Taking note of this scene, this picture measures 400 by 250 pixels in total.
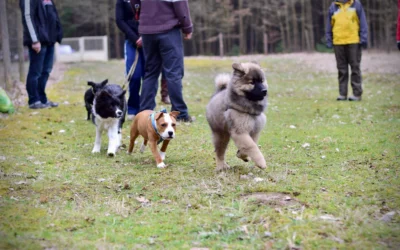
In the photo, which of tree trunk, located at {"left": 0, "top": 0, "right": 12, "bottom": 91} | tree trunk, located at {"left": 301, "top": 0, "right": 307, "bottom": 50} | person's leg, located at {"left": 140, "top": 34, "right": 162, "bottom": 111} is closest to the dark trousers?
person's leg, located at {"left": 140, "top": 34, "right": 162, "bottom": 111}

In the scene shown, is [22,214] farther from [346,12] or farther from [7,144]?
[346,12]

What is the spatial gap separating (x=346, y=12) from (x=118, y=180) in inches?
328

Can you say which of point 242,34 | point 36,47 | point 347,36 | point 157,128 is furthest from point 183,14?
point 242,34

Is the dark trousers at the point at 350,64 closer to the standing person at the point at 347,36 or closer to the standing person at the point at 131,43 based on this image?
the standing person at the point at 347,36

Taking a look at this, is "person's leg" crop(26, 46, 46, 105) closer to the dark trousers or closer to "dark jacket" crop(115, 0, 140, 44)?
"dark jacket" crop(115, 0, 140, 44)

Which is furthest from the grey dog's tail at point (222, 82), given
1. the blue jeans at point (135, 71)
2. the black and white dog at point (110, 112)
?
the blue jeans at point (135, 71)

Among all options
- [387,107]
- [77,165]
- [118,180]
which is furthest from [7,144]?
[387,107]

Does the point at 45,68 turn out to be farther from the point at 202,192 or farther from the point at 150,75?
the point at 202,192

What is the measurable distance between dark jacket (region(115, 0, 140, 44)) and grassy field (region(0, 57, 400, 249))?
183 centimetres

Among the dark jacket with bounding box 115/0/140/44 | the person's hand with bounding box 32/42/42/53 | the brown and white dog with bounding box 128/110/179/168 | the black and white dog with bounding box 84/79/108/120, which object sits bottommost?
the brown and white dog with bounding box 128/110/179/168

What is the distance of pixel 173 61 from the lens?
28.1 ft

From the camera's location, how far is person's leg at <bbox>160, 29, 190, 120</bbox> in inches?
332

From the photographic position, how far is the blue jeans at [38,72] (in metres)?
10.9

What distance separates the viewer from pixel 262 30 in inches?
2077
